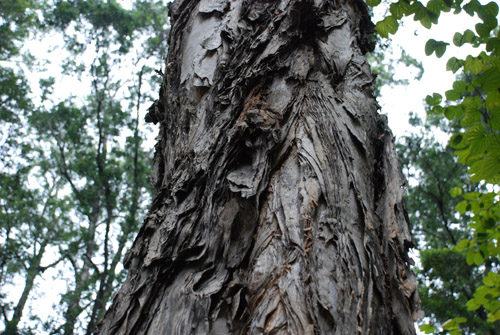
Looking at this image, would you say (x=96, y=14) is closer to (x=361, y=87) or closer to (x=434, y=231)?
(x=434, y=231)

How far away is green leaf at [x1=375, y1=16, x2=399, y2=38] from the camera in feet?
8.14

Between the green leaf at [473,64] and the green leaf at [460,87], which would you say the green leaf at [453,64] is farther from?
the green leaf at [460,87]

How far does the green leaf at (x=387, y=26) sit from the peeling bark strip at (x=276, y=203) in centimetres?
37

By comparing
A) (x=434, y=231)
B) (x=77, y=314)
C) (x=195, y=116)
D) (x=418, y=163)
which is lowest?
(x=195, y=116)

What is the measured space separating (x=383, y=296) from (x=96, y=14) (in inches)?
497

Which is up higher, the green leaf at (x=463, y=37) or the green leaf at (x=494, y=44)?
the green leaf at (x=463, y=37)

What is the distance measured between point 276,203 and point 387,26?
1.53m

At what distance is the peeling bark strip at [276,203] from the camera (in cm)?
126

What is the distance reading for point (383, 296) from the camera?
1.31 metres

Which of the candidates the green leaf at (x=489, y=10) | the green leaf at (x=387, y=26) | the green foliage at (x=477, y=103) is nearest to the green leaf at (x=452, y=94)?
the green foliage at (x=477, y=103)

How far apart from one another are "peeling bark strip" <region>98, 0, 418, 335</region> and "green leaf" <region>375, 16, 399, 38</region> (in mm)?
367

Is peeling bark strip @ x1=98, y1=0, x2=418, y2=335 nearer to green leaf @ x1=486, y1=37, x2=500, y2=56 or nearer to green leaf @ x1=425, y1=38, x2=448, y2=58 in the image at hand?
green leaf @ x1=425, y1=38, x2=448, y2=58

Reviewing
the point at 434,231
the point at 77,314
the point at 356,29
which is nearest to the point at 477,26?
the point at 356,29

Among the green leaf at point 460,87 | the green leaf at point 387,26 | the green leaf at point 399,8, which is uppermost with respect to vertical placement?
the green leaf at point 399,8
